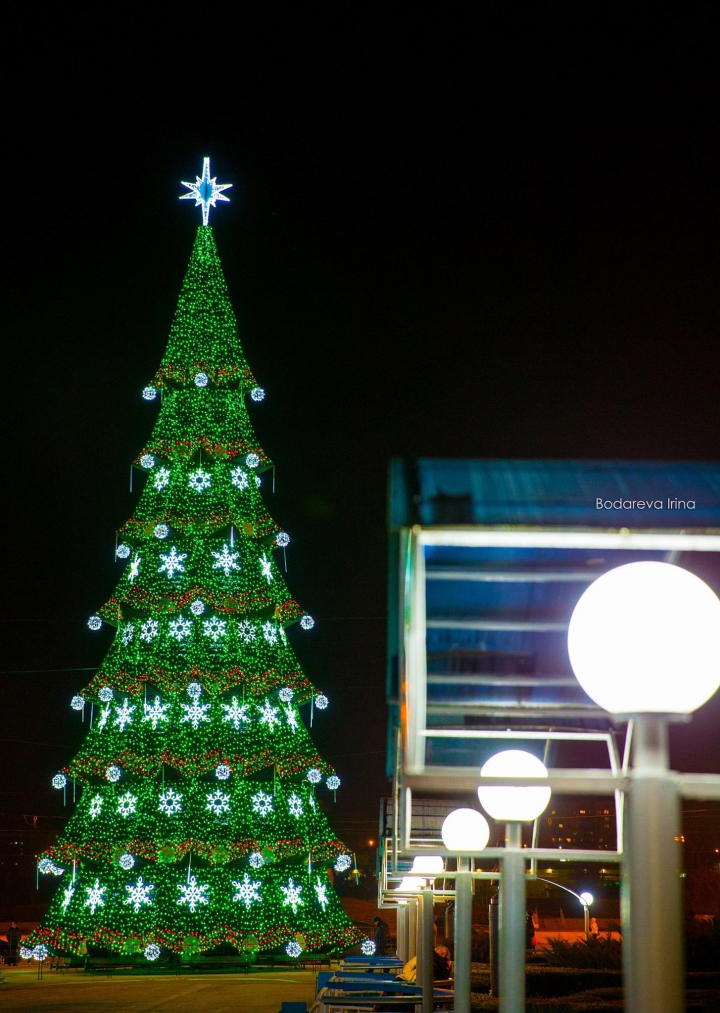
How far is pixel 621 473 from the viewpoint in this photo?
2539 mm

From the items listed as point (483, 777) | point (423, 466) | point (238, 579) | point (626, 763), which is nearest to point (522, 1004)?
point (626, 763)

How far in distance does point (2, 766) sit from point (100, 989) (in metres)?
21.3

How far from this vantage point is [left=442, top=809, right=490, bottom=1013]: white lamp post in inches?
265

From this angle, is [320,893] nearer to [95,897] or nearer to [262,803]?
[262,803]

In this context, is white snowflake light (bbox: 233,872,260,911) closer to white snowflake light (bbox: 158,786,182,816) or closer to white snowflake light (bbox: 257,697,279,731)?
white snowflake light (bbox: 158,786,182,816)

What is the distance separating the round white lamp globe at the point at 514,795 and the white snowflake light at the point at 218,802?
56.0 feet

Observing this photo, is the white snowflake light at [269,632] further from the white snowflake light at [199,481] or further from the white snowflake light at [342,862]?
the white snowflake light at [342,862]

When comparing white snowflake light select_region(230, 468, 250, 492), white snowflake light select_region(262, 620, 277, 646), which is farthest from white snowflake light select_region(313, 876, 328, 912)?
white snowflake light select_region(230, 468, 250, 492)

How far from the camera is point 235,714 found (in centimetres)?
2197

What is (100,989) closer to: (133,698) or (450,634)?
(133,698)

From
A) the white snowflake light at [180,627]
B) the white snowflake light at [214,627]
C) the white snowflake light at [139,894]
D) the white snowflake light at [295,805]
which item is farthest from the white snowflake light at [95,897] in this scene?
the white snowflake light at [214,627]

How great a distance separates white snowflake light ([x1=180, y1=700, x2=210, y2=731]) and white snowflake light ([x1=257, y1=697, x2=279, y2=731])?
1094 millimetres

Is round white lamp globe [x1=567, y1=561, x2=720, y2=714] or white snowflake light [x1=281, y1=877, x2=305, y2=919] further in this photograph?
white snowflake light [x1=281, y1=877, x2=305, y2=919]

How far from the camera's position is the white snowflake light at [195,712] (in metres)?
21.8
